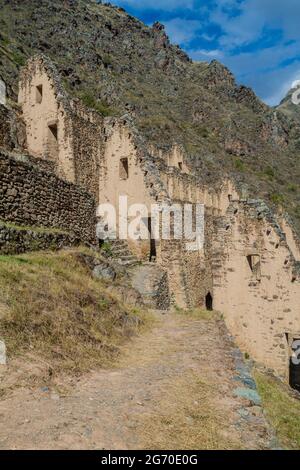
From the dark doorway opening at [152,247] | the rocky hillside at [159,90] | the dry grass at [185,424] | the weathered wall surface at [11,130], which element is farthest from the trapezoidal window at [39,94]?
the rocky hillside at [159,90]

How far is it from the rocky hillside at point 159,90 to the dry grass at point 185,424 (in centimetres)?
3559

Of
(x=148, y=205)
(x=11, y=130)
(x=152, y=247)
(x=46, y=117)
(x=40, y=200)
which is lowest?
(x=152, y=247)

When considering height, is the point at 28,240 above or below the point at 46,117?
below

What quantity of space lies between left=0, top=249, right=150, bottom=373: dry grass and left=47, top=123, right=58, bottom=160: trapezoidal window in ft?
25.4

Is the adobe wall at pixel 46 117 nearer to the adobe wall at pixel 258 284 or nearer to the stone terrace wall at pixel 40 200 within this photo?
the stone terrace wall at pixel 40 200

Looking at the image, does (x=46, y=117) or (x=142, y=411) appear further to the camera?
(x=46, y=117)

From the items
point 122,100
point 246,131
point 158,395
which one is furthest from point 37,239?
point 246,131

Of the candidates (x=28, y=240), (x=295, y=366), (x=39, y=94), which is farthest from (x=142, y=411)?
(x=39, y=94)

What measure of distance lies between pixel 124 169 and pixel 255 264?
329 inches

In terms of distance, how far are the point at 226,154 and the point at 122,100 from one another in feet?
70.1

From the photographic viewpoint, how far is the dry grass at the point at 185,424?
4.07 metres

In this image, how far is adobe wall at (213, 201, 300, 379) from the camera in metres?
11.1

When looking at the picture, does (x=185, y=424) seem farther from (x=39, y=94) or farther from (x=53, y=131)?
(x=39, y=94)

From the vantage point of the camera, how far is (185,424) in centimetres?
448
